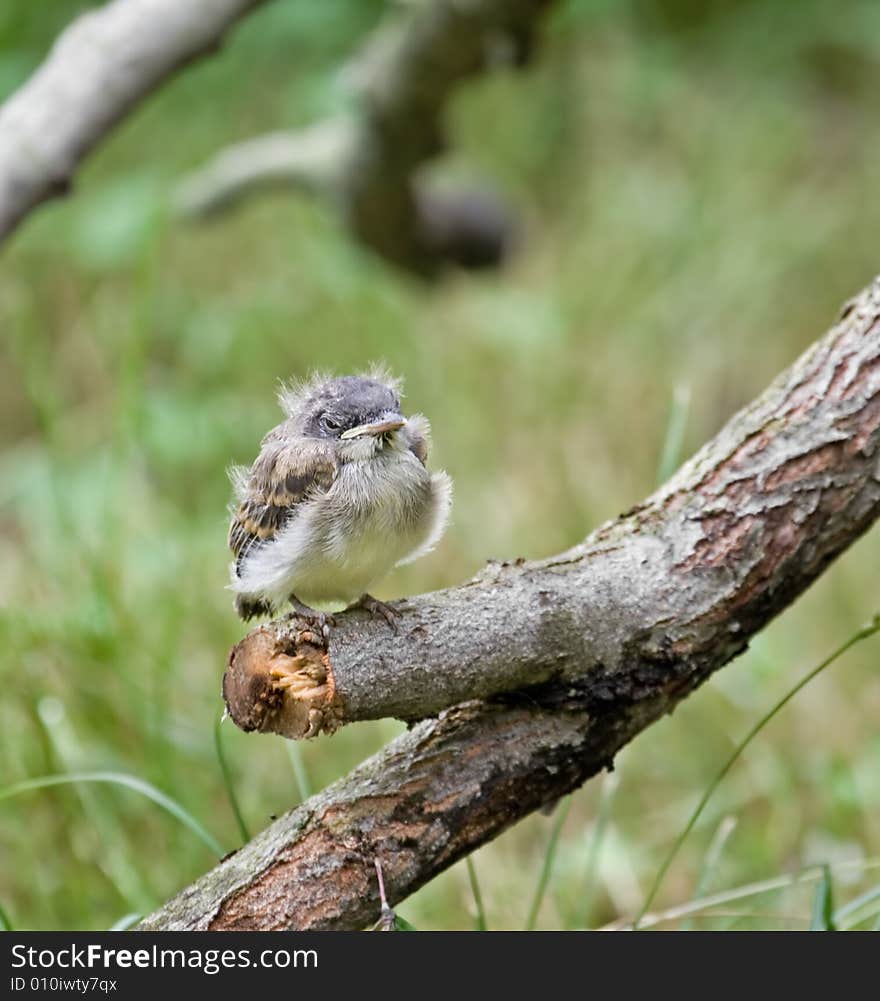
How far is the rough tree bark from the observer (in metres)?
2.04

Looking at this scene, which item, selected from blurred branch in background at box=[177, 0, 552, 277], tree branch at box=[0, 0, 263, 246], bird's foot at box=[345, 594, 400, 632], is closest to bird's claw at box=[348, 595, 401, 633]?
bird's foot at box=[345, 594, 400, 632]

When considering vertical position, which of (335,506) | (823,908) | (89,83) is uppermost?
(89,83)

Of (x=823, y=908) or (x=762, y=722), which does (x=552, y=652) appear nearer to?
(x=762, y=722)

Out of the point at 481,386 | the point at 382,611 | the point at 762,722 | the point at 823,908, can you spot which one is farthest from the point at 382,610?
the point at 481,386

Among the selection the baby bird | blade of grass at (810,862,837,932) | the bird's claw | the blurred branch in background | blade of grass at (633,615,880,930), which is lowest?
blade of grass at (810,862,837,932)

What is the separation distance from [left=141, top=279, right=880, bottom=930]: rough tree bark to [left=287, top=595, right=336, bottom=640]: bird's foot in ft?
0.12

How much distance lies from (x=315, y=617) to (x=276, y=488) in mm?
296

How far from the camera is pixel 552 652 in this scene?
214 cm

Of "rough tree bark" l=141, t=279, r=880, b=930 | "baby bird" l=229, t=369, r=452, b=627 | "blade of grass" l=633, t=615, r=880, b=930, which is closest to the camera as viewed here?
"rough tree bark" l=141, t=279, r=880, b=930

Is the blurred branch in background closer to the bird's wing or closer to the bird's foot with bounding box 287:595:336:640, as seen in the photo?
the bird's wing

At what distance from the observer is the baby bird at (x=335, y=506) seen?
90.7 inches

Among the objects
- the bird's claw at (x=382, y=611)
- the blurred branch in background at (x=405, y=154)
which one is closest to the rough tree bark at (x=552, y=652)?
the bird's claw at (x=382, y=611)
